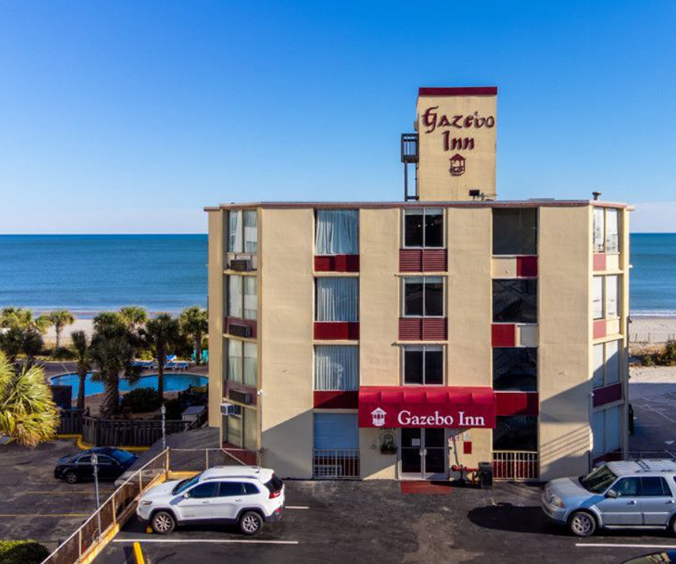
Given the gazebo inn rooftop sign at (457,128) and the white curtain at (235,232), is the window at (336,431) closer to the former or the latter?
the white curtain at (235,232)

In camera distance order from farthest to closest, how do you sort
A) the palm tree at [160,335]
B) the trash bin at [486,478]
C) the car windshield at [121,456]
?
the palm tree at [160,335] → the car windshield at [121,456] → the trash bin at [486,478]

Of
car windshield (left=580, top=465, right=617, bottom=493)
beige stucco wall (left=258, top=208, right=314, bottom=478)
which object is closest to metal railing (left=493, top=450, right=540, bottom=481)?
car windshield (left=580, top=465, right=617, bottom=493)

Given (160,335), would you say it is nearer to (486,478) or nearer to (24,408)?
(24,408)

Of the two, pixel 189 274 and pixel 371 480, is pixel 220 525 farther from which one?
Result: pixel 189 274

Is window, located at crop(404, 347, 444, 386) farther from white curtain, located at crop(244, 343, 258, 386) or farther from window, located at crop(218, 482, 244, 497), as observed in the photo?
window, located at crop(218, 482, 244, 497)

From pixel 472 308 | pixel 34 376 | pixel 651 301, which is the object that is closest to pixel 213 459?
pixel 34 376

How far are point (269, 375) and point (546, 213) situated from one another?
11.5 meters

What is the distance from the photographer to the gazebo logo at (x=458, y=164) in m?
26.9

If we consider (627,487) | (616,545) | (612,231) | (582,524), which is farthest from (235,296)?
(616,545)

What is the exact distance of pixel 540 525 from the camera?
63.8 feet

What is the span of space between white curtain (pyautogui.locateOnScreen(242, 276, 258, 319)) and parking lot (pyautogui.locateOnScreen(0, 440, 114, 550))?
8.99 metres

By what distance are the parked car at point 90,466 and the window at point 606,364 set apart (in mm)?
18999

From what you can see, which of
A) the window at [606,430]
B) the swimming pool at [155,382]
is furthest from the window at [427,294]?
the swimming pool at [155,382]

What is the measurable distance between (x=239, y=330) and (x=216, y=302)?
2.36 m
